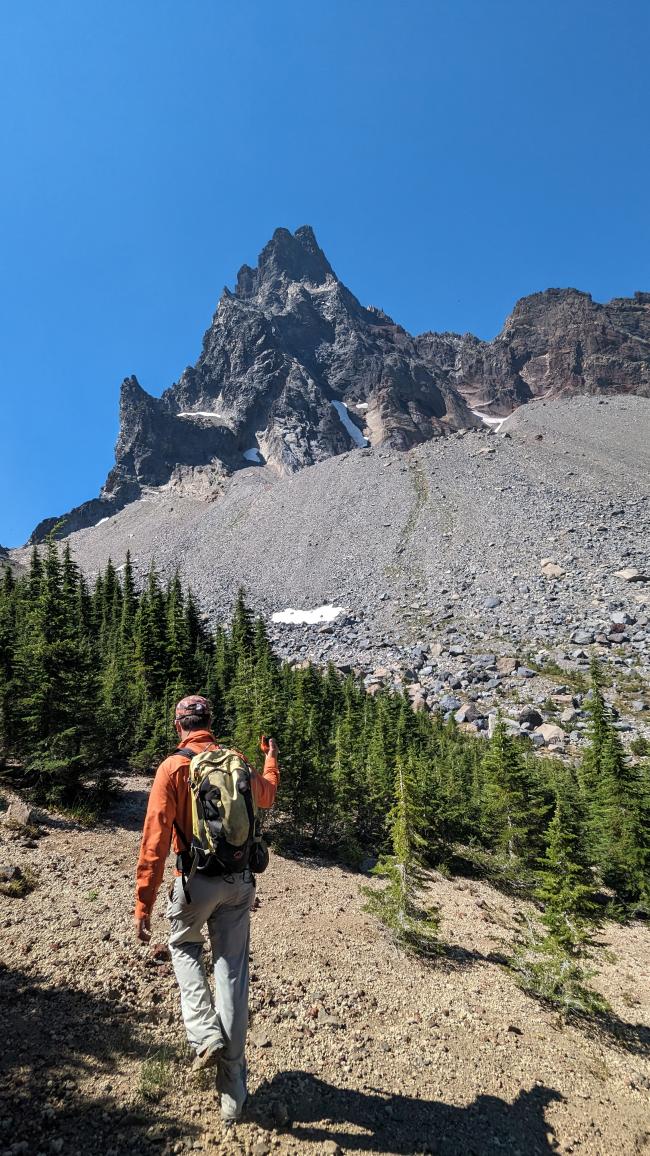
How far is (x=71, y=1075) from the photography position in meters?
4.10

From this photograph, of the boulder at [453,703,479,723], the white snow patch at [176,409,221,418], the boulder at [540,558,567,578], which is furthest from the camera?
the white snow patch at [176,409,221,418]

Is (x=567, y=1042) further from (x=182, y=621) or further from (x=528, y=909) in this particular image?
(x=182, y=621)

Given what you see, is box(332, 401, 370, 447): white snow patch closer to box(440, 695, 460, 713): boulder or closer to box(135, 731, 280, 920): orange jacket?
box(440, 695, 460, 713): boulder

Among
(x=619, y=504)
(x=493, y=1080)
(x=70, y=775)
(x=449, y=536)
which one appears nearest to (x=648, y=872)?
(x=493, y=1080)

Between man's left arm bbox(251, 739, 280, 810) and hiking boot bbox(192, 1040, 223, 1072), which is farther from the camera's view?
man's left arm bbox(251, 739, 280, 810)

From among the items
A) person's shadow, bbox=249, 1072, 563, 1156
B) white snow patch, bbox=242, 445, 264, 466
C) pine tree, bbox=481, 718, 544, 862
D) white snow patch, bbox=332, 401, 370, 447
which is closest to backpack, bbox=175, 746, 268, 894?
person's shadow, bbox=249, 1072, 563, 1156

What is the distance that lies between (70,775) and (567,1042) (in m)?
12.2

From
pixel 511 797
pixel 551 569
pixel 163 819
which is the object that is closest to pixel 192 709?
pixel 163 819

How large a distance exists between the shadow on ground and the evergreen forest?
22.7ft

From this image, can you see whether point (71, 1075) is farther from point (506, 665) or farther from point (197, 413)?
point (197, 413)

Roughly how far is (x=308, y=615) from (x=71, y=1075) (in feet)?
210

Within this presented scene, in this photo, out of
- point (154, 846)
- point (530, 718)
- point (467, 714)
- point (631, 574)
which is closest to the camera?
A: point (154, 846)

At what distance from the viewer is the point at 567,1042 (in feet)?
23.6

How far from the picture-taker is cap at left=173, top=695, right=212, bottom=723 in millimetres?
4488
